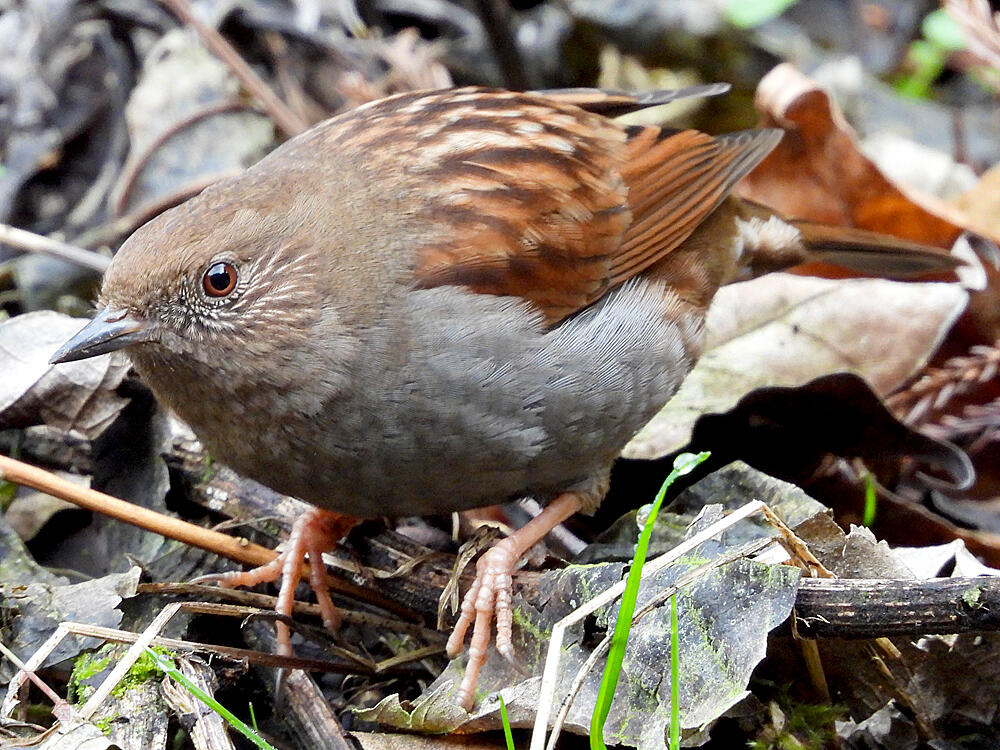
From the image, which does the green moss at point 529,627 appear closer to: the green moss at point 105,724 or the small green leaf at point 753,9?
the green moss at point 105,724

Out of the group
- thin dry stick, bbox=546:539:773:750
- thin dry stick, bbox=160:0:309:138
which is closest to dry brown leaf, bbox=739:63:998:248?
thin dry stick, bbox=160:0:309:138

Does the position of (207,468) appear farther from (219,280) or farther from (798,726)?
(798,726)

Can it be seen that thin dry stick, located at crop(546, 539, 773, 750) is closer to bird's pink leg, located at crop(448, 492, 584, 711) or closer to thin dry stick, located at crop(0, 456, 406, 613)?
bird's pink leg, located at crop(448, 492, 584, 711)

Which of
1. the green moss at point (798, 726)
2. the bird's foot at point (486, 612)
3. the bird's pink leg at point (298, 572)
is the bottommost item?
the green moss at point (798, 726)

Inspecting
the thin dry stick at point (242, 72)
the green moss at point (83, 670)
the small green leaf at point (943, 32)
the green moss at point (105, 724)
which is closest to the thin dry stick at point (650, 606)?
the green moss at point (105, 724)

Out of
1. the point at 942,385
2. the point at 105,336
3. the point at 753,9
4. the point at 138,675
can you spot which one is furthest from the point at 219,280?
the point at 753,9

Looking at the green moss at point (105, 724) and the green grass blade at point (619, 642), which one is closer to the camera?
the green grass blade at point (619, 642)

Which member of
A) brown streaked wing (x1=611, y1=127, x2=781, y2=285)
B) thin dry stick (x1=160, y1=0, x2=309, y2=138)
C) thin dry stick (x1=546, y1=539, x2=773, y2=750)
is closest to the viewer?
thin dry stick (x1=546, y1=539, x2=773, y2=750)
